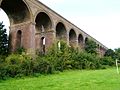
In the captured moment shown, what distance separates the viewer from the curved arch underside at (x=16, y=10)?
29.0 metres

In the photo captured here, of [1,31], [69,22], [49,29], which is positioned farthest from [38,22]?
[69,22]

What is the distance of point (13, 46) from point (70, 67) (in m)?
9.05

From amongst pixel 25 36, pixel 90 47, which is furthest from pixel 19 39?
pixel 90 47

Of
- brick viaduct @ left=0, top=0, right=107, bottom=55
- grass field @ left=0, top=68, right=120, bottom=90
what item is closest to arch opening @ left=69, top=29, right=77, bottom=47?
brick viaduct @ left=0, top=0, right=107, bottom=55

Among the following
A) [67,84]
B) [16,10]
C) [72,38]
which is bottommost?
[67,84]

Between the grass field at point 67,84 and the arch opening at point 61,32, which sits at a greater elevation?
the arch opening at point 61,32

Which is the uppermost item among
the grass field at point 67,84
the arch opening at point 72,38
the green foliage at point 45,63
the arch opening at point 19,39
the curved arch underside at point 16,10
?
the curved arch underside at point 16,10

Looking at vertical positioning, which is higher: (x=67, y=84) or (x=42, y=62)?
(x=42, y=62)

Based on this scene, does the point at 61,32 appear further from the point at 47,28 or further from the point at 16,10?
the point at 16,10

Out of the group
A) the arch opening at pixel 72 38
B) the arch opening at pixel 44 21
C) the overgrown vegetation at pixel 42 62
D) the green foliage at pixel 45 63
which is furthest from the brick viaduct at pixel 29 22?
Result: the arch opening at pixel 72 38

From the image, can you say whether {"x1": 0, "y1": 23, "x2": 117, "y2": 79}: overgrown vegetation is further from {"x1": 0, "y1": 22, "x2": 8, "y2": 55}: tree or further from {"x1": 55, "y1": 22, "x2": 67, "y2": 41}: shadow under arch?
{"x1": 55, "y1": 22, "x2": 67, "y2": 41}: shadow under arch

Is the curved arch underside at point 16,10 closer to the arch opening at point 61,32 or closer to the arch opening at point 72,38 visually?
the arch opening at point 61,32

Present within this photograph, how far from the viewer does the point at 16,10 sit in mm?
30141

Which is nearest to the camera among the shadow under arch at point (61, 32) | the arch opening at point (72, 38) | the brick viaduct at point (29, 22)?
the brick viaduct at point (29, 22)
